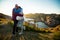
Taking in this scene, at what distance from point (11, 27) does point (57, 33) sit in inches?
24.1

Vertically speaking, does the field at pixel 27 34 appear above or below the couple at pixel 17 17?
below

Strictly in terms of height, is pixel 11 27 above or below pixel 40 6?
below

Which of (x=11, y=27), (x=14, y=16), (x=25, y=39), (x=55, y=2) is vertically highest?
(x=55, y=2)

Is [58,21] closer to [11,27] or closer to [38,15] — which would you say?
[38,15]


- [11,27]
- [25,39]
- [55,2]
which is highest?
[55,2]

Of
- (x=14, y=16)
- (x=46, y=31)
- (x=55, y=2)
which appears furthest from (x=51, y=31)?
(x=14, y=16)

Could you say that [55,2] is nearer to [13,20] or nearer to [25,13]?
[25,13]

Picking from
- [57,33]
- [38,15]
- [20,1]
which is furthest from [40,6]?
→ [57,33]

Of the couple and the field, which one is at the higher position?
the couple

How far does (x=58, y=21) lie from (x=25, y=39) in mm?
489

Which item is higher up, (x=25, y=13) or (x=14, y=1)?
(x=14, y=1)

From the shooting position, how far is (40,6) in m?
2.36

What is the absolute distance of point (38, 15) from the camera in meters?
2.35

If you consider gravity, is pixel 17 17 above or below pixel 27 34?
above
